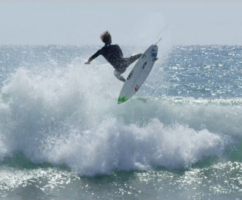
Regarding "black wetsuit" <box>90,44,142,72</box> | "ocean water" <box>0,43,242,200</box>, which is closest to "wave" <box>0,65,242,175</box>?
"ocean water" <box>0,43,242,200</box>

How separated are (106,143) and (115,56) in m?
2.30

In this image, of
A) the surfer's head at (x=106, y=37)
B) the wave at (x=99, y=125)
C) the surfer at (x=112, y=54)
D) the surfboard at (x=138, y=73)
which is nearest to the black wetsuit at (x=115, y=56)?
the surfer at (x=112, y=54)

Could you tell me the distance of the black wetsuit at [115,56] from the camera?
11.0 m

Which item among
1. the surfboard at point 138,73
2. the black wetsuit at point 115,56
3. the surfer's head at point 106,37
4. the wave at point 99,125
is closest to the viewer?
the surfer's head at point 106,37

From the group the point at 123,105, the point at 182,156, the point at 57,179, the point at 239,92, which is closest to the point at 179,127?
the point at 182,156

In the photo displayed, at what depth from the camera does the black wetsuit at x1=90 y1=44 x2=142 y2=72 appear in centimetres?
1103

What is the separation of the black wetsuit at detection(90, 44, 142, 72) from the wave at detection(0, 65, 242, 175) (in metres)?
1.84

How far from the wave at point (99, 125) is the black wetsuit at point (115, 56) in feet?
6.05

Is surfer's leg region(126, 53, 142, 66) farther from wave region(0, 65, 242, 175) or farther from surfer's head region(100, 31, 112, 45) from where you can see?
wave region(0, 65, 242, 175)

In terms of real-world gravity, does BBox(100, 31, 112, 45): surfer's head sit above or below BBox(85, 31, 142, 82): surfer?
above

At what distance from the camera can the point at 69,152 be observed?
11.9 meters

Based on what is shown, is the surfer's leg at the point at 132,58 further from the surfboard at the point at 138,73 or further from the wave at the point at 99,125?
the wave at the point at 99,125

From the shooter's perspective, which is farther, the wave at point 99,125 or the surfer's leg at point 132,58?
the wave at point 99,125

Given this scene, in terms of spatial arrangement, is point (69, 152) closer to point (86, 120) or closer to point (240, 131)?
point (86, 120)
